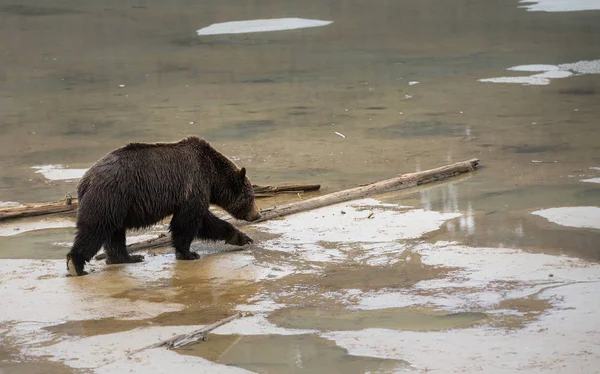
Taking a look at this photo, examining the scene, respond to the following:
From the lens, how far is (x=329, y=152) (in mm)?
13031

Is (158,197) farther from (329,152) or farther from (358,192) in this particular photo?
(329,152)

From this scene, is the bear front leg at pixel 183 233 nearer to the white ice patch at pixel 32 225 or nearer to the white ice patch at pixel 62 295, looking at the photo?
the white ice patch at pixel 62 295

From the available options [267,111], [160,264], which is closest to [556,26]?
[267,111]

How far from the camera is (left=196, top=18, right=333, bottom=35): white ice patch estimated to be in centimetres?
2316

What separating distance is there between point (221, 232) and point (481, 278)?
8.22ft

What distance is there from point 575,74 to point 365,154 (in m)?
6.34

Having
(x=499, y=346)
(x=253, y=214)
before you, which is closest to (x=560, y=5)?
(x=253, y=214)

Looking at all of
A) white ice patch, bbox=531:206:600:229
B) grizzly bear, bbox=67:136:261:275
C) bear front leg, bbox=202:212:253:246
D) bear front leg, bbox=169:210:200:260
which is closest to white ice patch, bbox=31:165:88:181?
grizzly bear, bbox=67:136:261:275

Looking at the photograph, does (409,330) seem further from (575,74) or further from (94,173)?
(575,74)

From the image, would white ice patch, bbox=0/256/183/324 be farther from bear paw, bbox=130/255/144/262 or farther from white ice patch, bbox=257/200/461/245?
white ice patch, bbox=257/200/461/245

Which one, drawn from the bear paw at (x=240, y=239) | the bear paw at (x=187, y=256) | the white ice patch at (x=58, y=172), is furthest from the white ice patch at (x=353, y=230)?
the white ice patch at (x=58, y=172)

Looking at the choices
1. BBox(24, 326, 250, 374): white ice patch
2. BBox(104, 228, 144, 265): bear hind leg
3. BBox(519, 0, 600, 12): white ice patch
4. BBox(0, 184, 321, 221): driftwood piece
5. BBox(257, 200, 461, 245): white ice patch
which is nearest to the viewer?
BBox(24, 326, 250, 374): white ice patch

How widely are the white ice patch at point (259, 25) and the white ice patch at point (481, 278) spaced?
15.3 m

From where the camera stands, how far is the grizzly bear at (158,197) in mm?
8305
